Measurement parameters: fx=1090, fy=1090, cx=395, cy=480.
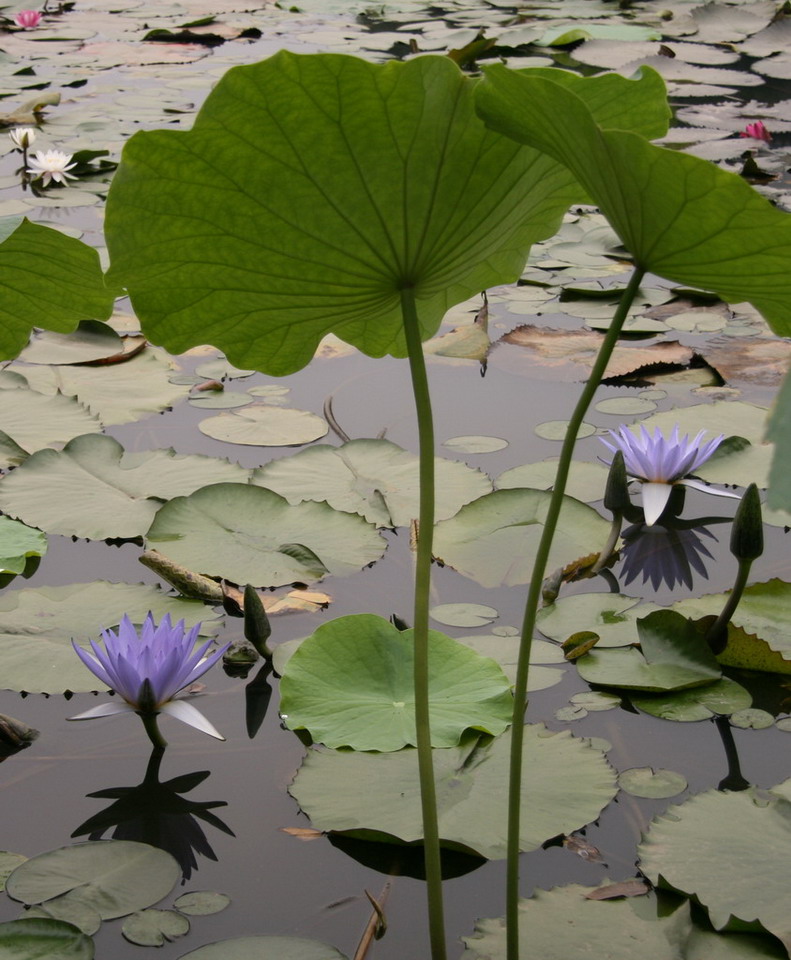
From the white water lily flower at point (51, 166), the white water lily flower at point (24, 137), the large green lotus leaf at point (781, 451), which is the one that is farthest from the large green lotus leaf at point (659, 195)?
the white water lily flower at point (24, 137)

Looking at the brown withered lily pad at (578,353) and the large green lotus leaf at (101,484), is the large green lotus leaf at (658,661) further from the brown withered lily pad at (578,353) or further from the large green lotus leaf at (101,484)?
the brown withered lily pad at (578,353)

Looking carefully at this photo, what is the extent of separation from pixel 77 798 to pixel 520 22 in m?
6.05

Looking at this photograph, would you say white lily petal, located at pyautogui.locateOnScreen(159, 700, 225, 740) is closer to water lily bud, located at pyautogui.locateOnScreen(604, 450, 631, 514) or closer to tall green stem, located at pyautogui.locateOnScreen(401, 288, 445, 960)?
tall green stem, located at pyautogui.locateOnScreen(401, 288, 445, 960)

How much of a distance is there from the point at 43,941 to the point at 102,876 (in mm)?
106

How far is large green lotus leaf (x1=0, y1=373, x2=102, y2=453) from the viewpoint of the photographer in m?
2.13

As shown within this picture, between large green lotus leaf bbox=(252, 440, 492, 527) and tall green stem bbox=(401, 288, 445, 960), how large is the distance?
0.93m

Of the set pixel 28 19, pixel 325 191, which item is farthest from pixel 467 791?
pixel 28 19

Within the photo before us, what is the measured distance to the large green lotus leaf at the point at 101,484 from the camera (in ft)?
5.98

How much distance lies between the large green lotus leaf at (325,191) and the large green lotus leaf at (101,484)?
898mm

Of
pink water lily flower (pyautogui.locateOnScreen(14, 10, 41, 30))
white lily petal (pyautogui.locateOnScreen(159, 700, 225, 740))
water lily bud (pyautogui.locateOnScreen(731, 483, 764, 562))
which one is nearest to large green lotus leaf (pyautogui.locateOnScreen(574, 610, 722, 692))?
water lily bud (pyautogui.locateOnScreen(731, 483, 764, 562))

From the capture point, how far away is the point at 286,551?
5.65 feet

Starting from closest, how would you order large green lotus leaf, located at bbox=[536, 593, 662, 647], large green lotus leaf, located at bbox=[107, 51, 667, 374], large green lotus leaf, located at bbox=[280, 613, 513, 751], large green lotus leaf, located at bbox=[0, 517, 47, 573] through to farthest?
large green lotus leaf, located at bbox=[107, 51, 667, 374], large green lotus leaf, located at bbox=[280, 613, 513, 751], large green lotus leaf, located at bbox=[536, 593, 662, 647], large green lotus leaf, located at bbox=[0, 517, 47, 573]

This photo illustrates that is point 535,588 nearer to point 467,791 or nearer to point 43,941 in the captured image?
point 467,791

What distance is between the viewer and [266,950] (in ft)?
3.23
